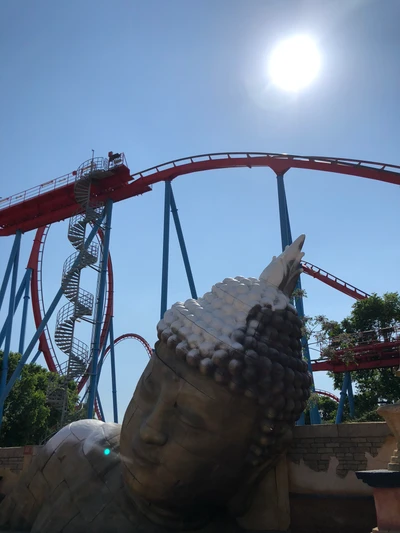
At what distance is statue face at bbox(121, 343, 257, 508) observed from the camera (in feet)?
11.1

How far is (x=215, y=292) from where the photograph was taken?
3912mm

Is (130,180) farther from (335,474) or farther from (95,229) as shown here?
(335,474)

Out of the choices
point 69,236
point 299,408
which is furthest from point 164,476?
point 69,236

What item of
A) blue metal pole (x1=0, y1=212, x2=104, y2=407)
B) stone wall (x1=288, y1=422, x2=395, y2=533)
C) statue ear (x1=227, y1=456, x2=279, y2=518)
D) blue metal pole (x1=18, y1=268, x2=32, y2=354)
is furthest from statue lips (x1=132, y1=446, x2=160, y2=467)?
blue metal pole (x1=18, y1=268, x2=32, y2=354)

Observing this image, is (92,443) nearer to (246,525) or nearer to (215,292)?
(246,525)

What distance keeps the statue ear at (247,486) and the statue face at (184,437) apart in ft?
0.37

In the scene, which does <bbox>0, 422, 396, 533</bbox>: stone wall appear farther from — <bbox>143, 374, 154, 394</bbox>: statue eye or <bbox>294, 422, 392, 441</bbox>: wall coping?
<bbox>143, 374, 154, 394</bbox>: statue eye

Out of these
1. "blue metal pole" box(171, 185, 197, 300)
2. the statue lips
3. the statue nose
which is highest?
"blue metal pole" box(171, 185, 197, 300)

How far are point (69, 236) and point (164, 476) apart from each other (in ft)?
37.4

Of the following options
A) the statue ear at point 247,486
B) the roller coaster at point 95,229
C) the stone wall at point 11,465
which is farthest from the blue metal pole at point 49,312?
the statue ear at point 247,486

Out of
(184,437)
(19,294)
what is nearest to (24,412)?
(19,294)

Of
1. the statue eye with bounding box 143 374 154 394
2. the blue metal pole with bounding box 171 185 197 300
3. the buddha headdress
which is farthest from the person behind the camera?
the blue metal pole with bounding box 171 185 197 300

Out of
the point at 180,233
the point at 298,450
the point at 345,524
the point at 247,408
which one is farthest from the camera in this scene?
the point at 180,233

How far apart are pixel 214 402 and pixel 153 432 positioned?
1.85 feet
